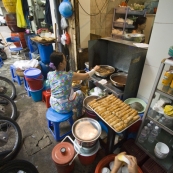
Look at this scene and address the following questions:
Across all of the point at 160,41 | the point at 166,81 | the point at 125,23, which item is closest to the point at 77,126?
the point at 166,81

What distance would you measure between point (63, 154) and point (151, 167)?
4.00 ft

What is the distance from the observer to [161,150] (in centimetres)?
174

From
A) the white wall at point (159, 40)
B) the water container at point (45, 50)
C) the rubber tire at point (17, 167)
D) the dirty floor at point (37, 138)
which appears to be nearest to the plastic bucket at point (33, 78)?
the dirty floor at point (37, 138)

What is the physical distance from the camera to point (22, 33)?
5770 millimetres

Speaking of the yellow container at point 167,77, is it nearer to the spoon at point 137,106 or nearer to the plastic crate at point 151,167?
the spoon at point 137,106

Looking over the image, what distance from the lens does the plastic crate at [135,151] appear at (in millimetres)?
1792

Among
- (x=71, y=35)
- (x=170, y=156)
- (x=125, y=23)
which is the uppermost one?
(x=125, y=23)

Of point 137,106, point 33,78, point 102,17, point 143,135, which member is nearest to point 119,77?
point 137,106

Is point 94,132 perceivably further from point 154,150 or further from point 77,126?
point 154,150

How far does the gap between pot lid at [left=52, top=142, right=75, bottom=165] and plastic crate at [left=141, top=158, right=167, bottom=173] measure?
3.32 feet

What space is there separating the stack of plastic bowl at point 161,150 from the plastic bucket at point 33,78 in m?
2.77

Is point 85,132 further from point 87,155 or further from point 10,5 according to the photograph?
point 10,5

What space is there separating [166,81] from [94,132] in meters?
1.19

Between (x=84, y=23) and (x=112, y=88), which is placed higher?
(x=84, y=23)
